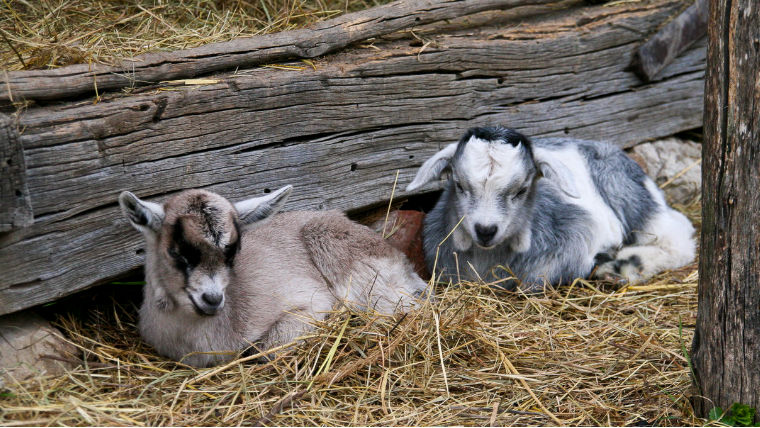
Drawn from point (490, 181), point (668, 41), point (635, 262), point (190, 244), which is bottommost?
point (635, 262)

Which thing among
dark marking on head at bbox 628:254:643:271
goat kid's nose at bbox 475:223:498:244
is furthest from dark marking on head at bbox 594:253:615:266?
goat kid's nose at bbox 475:223:498:244

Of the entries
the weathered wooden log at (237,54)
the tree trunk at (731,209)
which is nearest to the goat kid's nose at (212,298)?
the weathered wooden log at (237,54)

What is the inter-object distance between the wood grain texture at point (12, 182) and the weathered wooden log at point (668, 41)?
5.02 meters

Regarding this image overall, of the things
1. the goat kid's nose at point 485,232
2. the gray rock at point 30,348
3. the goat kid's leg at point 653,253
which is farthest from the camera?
the goat kid's leg at point 653,253

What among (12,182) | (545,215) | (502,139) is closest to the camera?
(12,182)

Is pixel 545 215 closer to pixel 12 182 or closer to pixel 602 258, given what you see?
pixel 602 258

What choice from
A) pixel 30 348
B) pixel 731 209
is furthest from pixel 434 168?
pixel 30 348

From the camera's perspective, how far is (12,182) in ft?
12.3

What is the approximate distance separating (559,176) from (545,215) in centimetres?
49

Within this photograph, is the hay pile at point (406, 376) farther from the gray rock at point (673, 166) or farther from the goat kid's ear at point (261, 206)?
the gray rock at point (673, 166)

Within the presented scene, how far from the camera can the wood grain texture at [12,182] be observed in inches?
145

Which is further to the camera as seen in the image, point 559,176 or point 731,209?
point 559,176

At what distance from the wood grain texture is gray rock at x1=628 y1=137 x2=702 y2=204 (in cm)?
520

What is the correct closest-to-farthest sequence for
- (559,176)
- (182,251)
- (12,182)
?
1. (12,182)
2. (182,251)
3. (559,176)
